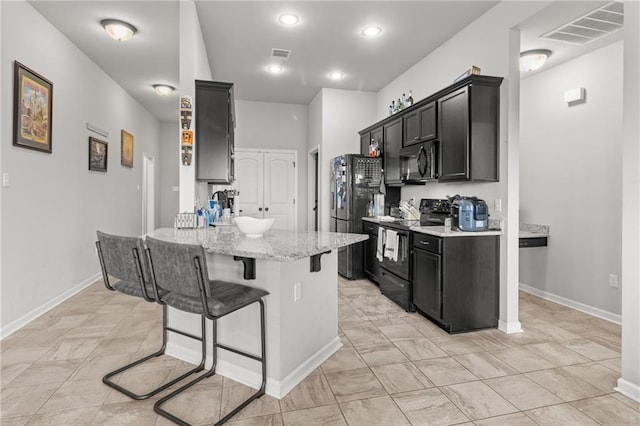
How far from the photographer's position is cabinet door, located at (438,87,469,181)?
10.7 feet

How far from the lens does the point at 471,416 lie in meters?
1.92

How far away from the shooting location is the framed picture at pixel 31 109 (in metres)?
3.19

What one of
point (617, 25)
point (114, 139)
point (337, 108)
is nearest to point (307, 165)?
point (337, 108)

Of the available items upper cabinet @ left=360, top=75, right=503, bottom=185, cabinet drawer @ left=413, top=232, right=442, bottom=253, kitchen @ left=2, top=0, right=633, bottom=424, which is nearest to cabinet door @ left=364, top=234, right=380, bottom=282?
kitchen @ left=2, top=0, right=633, bottom=424

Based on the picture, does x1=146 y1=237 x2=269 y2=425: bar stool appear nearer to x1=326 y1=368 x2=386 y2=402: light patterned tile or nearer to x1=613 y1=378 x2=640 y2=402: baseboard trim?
x1=326 y1=368 x2=386 y2=402: light patterned tile

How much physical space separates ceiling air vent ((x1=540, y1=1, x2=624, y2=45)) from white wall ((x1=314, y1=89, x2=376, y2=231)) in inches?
119

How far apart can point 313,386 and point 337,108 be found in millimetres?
4670

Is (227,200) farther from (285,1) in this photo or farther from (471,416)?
(471,416)

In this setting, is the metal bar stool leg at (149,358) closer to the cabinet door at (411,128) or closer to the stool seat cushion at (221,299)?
the stool seat cushion at (221,299)

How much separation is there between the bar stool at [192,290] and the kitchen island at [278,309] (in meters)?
0.08

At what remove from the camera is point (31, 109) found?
3395 millimetres

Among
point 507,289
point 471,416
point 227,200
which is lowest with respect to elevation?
point 471,416

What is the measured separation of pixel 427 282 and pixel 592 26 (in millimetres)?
2670

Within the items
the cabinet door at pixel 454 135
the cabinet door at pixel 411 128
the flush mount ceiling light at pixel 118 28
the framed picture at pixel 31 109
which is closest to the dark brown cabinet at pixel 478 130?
the cabinet door at pixel 454 135
